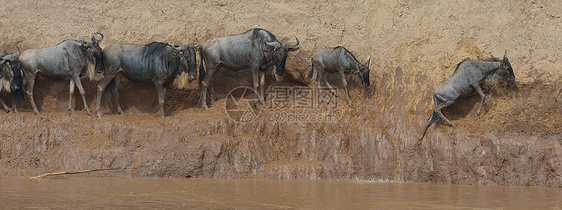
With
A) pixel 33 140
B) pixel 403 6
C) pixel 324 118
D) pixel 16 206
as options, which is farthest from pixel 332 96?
pixel 16 206

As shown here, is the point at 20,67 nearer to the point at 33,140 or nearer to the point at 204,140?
the point at 33,140

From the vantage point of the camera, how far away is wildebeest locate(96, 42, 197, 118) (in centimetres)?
1313

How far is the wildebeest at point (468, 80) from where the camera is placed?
11.6 m

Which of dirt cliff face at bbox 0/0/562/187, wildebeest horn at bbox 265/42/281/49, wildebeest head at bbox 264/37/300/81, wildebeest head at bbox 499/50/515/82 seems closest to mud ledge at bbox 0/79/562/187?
dirt cliff face at bbox 0/0/562/187

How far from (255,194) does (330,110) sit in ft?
13.3

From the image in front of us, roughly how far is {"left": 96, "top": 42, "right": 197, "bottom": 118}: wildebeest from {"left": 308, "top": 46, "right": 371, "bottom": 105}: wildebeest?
2.70 m

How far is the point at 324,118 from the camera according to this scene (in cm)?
1256

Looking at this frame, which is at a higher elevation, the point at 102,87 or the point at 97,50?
the point at 97,50

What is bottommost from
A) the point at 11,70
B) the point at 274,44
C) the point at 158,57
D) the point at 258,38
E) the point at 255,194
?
the point at 255,194

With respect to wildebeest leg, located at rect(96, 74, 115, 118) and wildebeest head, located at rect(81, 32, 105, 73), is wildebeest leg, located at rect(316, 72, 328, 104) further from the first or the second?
wildebeest head, located at rect(81, 32, 105, 73)

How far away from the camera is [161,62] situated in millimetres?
13164

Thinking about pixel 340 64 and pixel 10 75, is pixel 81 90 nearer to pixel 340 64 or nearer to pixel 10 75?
pixel 10 75

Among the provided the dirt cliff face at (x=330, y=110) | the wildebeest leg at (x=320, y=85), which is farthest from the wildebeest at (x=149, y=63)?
the wildebeest leg at (x=320, y=85)

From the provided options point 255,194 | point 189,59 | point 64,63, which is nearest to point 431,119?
point 255,194
